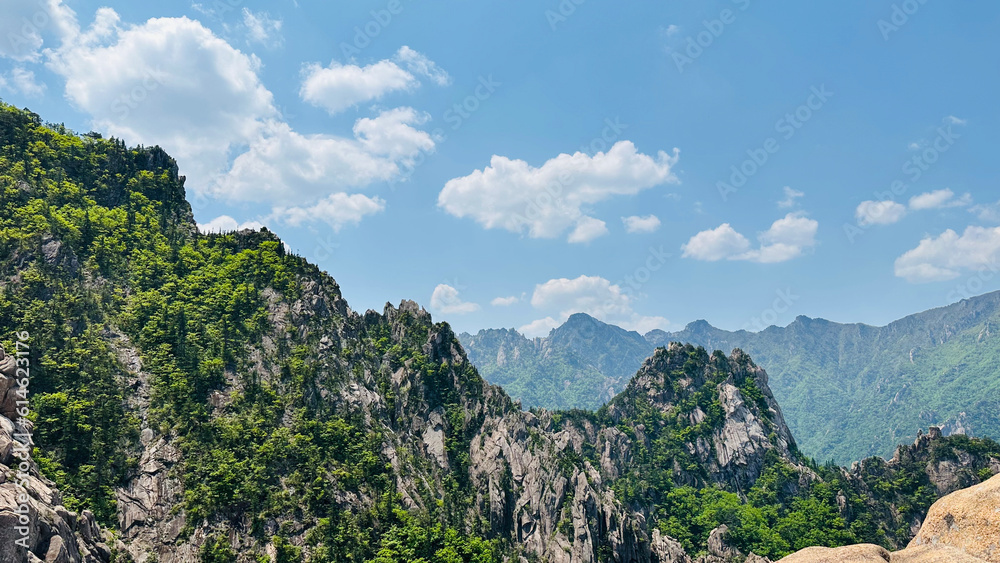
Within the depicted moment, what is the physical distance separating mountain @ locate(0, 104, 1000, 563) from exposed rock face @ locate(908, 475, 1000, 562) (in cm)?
4231

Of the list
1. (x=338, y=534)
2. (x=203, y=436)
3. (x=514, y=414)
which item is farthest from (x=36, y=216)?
(x=514, y=414)

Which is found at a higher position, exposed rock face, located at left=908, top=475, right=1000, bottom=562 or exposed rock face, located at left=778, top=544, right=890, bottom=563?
exposed rock face, located at left=908, top=475, right=1000, bottom=562

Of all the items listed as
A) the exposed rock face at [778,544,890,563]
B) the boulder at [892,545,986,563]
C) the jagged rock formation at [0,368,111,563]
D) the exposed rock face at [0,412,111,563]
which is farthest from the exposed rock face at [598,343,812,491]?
the jagged rock formation at [0,368,111,563]

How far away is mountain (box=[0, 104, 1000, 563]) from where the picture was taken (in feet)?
172

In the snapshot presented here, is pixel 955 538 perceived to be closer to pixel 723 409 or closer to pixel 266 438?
pixel 266 438

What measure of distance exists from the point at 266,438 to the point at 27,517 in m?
41.3

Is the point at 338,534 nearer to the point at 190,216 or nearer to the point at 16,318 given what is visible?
the point at 16,318

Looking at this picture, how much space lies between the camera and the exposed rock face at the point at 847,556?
1784 cm

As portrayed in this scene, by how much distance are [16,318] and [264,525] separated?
3887cm

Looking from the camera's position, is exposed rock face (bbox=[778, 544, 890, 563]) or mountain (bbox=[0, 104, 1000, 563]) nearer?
exposed rock face (bbox=[778, 544, 890, 563])

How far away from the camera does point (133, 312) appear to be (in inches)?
2741

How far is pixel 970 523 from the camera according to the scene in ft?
53.9
